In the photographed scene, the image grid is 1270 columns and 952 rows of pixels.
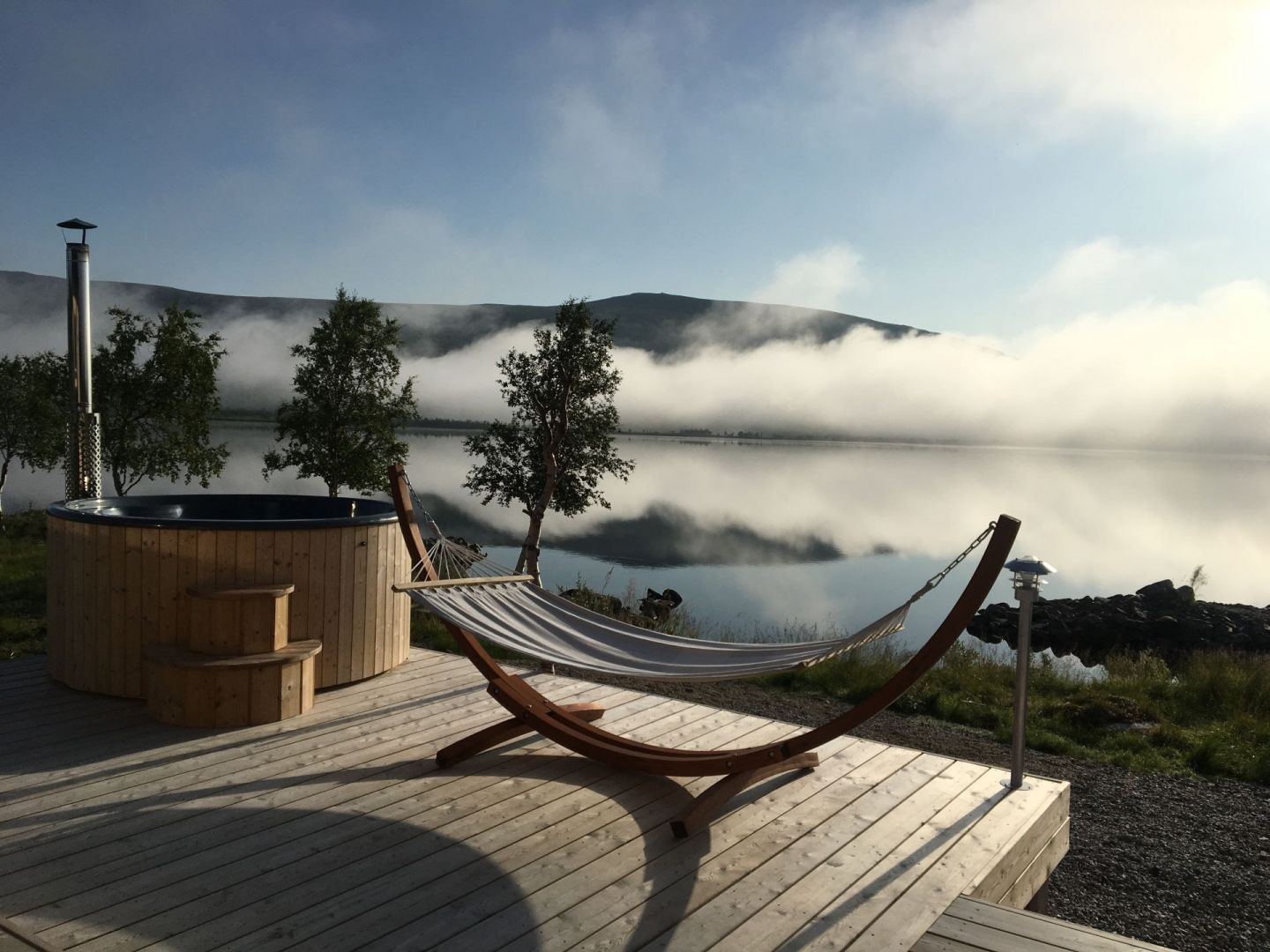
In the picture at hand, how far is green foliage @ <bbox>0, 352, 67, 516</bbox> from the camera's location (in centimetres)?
1368

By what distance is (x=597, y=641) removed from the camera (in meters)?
3.43

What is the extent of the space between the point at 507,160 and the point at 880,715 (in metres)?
8.71

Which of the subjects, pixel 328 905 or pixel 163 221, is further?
pixel 163 221

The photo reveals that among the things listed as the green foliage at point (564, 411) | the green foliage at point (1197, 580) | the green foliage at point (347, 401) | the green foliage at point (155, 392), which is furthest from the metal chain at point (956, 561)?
the green foliage at point (347, 401)

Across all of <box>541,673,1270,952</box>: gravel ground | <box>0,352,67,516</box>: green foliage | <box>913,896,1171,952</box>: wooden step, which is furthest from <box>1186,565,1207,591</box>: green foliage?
<box>0,352,67,516</box>: green foliage

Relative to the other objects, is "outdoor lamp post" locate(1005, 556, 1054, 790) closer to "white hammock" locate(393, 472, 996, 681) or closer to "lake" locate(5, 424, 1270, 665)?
"white hammock" locate(393, 472, 996, 681)

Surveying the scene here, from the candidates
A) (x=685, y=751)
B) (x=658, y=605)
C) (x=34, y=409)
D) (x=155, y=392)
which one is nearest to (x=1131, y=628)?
(x=658, y=605)

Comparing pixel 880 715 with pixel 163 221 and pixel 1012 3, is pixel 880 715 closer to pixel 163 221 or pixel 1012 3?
pixel 1012 3

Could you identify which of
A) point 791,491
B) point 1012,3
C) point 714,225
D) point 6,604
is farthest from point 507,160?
point 791,491

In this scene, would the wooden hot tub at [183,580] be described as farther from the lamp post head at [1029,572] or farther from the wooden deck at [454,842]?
the lamp post head at [1029,572]

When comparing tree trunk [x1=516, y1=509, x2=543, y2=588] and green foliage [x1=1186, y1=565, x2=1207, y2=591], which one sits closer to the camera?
tree trunk [x1=516, y1=509, x2=543, y2=588]

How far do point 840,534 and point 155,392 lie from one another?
26.1 meters

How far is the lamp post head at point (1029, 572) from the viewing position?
322cm

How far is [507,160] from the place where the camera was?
445 inches
